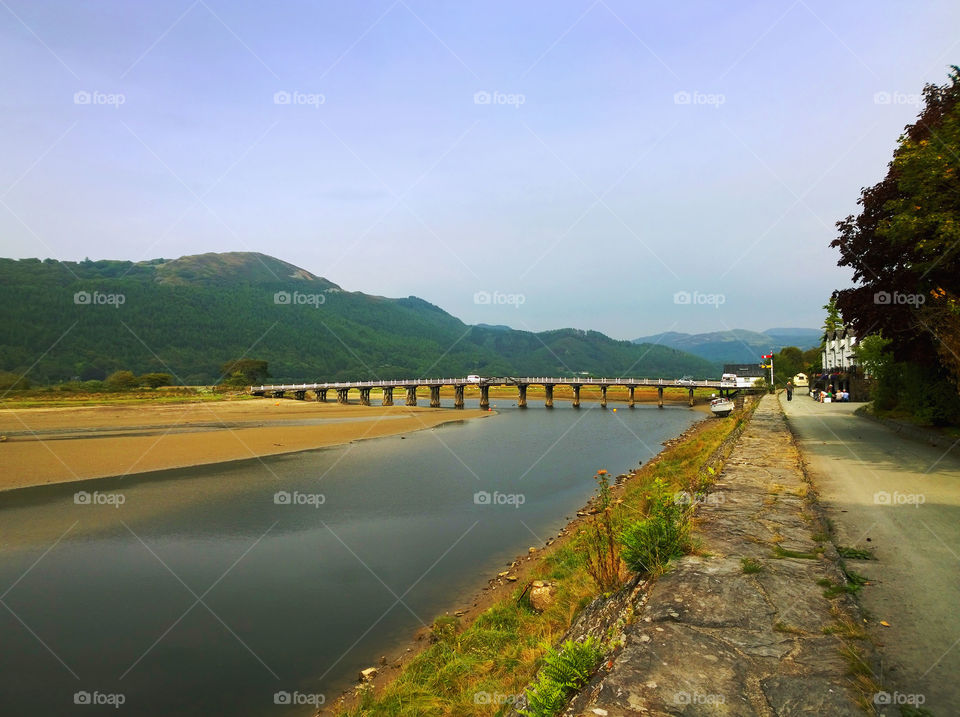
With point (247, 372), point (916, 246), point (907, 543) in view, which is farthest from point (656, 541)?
point (247, 372)

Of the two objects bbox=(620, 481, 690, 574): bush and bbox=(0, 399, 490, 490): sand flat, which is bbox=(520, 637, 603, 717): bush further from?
bbox=(0, 399, 490, 490): sand flat

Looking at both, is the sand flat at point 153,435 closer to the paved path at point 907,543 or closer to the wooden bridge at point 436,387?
the wooden bridge at point 436,387

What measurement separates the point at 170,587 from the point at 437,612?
5934mm

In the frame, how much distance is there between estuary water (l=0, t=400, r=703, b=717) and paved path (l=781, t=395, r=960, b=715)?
712cm

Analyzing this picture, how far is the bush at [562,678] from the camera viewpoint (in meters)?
4.12

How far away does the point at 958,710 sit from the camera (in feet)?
12.1

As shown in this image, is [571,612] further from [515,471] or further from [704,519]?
[515,471]

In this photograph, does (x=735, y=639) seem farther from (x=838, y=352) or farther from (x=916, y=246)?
(x=838, y=352)

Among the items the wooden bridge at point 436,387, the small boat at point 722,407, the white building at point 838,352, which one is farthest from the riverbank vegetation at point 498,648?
the wooden bridge at point 436,387

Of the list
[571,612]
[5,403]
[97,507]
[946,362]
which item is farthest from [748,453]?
[5,403]

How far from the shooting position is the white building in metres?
55.3

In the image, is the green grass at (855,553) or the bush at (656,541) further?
the green grass at (855,553)

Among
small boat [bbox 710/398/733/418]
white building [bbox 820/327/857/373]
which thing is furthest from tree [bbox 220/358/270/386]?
white building [bbox 820/327/857/373]

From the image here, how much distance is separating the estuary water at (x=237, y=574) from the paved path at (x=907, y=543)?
7.12 metres
